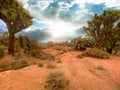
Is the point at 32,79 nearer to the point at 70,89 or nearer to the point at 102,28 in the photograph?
the point at 70,89

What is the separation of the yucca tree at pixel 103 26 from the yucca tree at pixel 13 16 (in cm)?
648

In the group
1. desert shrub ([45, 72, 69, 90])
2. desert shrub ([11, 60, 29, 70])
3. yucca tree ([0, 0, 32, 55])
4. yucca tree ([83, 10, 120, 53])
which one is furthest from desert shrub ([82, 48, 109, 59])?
desert shrub ([45, 72, 69, 90])

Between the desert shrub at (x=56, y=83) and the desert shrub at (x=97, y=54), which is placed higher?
the desert shrub at (x=97, y=54)

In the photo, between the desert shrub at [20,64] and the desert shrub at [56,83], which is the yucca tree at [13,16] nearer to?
the desert shrub at [20,64]

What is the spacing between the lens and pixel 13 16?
12445 mm

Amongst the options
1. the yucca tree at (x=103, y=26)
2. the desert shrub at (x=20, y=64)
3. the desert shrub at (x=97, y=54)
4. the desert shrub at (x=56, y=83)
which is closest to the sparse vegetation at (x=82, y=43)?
the yucca tree at (x=103, y=26)

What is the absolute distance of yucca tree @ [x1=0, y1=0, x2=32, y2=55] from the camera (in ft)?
39.7

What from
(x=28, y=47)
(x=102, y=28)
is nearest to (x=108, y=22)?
(x=102, y=28)

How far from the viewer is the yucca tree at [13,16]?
39.7ft

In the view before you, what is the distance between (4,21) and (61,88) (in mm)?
10046

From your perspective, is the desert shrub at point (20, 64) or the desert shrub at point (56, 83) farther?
the desert shrub at point (20, 64)

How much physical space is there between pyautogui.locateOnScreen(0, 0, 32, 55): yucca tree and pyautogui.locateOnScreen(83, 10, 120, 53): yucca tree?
6.48 meters

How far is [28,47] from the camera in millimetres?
15969

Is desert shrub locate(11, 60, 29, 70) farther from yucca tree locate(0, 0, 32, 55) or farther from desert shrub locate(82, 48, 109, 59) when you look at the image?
desert shrub locate(82, 48, 109, 59)
